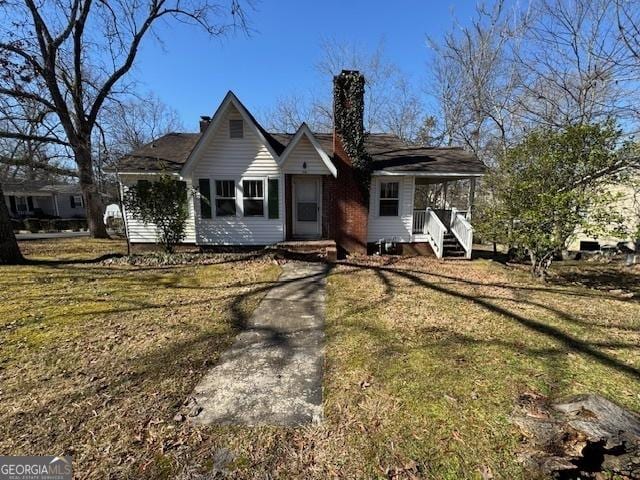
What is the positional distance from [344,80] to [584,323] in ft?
30.6

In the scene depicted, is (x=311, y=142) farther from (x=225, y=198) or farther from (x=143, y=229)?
(x=143, y=229)

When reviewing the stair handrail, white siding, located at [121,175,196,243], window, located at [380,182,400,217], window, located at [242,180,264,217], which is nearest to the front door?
window, located at [242,180,264,217]

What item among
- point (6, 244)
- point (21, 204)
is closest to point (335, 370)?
point (6, 244)

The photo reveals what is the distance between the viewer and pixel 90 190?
14.6 meters

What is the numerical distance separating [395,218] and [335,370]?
849 cm

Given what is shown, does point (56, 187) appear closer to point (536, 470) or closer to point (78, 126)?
point (78, 126)

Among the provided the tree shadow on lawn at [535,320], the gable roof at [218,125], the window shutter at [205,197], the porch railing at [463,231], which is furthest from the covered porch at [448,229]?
the window shutter at [205,197]

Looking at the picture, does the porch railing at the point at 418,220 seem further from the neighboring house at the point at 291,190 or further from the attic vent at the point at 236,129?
the attic vent at the point at 236,129

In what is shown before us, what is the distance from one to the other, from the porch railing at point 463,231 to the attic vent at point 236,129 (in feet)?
27.3

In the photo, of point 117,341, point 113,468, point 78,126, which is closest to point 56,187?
point 78,126

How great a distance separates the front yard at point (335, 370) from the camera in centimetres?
245

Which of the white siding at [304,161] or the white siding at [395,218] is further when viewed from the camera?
the white siding at [395,218]

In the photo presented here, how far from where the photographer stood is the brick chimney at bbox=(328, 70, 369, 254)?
10.4 m

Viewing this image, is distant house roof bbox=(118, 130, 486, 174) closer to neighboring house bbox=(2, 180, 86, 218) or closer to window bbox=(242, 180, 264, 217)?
window bbox=(242, 180, 264, 217)
